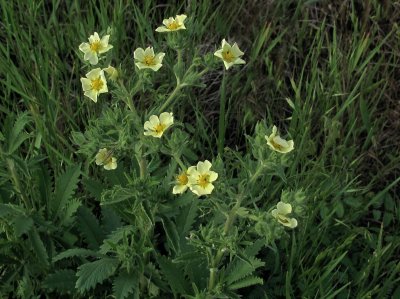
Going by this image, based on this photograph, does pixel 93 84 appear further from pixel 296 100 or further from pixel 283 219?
pixel 296 100

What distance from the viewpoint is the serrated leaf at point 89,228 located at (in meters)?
1.91

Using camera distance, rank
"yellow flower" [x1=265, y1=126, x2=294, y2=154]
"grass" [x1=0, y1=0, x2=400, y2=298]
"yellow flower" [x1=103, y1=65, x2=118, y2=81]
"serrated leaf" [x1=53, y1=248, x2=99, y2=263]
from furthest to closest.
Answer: "grass" [x1=0, y1=0, x2=400, y2=298]
"serrated leaf" [x1=53, y1=248, x2=99, y2=263]
"yellow flower" [x1=103, y1=65, x2=118, y2=81]
"yellow flower" [x1=265, y1=126, x2=294, y2=154]

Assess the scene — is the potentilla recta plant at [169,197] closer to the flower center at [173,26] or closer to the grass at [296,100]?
the flower center at [173,26]

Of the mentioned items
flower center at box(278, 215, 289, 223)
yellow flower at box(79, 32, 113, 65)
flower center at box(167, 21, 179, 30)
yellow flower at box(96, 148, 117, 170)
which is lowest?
flower center at box(278, 215, 289, 223)

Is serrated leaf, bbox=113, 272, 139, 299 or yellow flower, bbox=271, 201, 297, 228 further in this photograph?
serrated leaf, bbox=113, 272, 139, 299

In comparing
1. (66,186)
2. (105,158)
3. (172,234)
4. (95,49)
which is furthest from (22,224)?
(95,49)

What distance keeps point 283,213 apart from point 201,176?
8.7 inches

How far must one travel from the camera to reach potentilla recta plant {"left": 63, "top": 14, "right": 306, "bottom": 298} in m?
1.54

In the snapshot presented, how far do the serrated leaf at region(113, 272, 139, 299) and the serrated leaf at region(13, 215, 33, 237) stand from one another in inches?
11.6

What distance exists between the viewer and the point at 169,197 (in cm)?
189

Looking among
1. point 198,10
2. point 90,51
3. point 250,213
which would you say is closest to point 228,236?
point 250,213

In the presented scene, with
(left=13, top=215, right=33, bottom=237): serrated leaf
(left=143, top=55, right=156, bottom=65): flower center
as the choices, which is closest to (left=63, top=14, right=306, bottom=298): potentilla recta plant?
(left=143, top=55, right=156, bottom=65): flower center

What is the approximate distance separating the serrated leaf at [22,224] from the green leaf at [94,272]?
0.20m

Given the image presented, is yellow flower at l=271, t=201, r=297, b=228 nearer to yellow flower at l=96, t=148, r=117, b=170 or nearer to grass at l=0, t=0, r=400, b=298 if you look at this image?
grass at l=0, t=0, r=400, b=298
